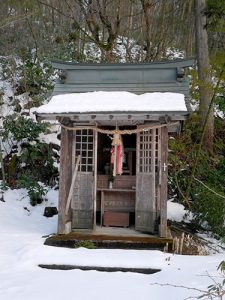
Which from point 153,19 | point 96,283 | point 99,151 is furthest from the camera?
point 153,19

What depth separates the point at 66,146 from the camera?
Result: 337 inches

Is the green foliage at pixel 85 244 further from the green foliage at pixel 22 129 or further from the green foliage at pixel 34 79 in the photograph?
the green foliage at pixel 34 79

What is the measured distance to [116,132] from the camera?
834cm

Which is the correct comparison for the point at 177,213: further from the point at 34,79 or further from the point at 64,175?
the point at 34,79

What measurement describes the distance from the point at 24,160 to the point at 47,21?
10479 mm

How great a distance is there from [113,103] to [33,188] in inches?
202

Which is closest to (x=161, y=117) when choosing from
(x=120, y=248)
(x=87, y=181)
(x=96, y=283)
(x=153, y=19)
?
(x=87, y=181)

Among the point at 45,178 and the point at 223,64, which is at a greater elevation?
the point at 223,64

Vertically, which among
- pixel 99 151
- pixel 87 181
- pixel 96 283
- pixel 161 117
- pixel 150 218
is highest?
pixel 161 117

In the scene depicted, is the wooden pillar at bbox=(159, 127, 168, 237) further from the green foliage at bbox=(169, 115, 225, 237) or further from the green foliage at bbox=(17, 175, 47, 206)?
the green foliage at bbox=(17, 175, 47, 206)

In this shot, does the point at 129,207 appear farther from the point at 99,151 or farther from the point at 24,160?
the point at 24,160

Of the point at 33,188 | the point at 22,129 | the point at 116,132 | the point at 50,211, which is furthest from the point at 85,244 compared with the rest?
the point at 22,129

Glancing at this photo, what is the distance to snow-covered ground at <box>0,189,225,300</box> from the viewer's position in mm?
5480

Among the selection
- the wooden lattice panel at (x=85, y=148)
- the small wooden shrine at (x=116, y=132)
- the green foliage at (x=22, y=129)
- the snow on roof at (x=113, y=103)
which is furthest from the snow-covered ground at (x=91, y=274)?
the green foliage at (x=22, y=129)
